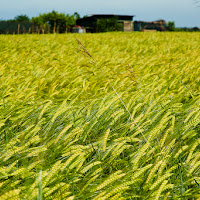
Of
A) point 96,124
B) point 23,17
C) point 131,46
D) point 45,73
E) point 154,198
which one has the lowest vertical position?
point 154,198

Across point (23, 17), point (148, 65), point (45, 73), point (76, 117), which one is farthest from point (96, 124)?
point (23, 17)

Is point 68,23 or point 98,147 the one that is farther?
point 68,23

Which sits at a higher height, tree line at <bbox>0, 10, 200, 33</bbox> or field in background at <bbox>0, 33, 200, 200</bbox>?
tree line at <bbox>0, 10, 200, 33</bbox>

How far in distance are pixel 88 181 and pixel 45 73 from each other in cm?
235

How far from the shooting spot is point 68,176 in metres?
1.33

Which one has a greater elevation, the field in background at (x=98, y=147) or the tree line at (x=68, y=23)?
the tree line at (x=68, y=23)

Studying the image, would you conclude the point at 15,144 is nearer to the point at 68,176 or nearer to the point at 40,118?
the point at 40,118

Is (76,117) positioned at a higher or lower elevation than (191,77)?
lower

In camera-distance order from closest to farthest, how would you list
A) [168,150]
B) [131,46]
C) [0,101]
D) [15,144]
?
[168,150] → [15,144] → [0,101] → [131,46]

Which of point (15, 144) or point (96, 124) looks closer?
point (15, 144)

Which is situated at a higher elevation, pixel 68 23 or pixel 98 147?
pixel 68 23

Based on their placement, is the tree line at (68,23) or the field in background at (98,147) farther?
the tree line at (68,23)

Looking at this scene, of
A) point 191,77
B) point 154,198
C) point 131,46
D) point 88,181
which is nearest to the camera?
point 154,198

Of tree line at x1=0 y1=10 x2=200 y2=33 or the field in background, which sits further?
tree line at x1=0 y1=10 x2=200 y2=33
